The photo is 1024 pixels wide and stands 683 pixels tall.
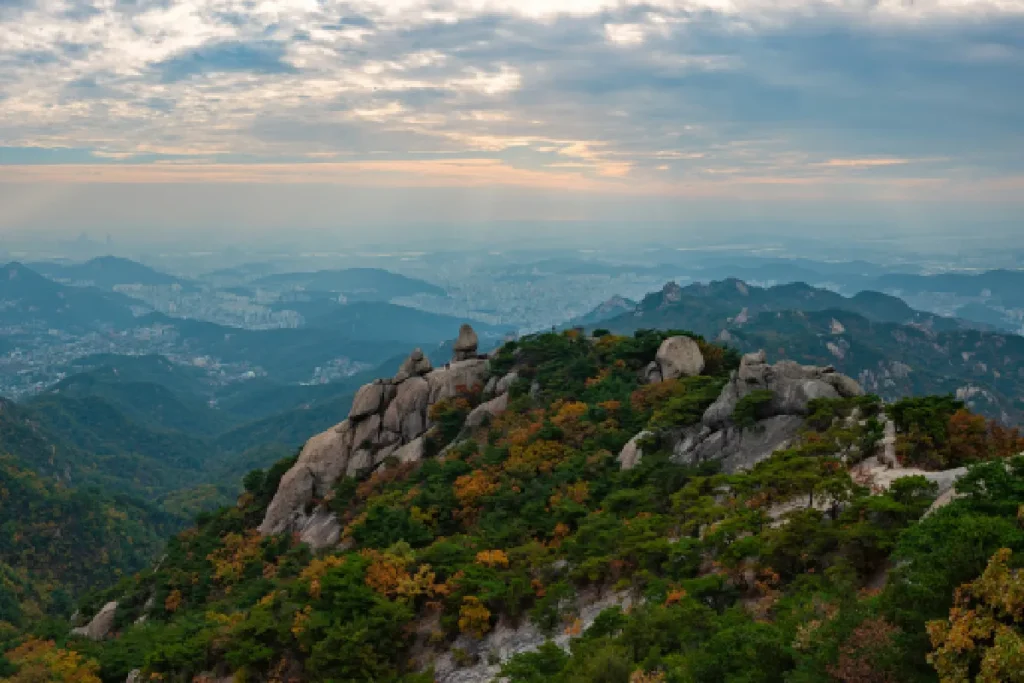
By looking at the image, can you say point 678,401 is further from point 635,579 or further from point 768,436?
point 635,579

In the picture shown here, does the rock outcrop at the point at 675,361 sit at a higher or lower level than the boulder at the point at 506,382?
higher

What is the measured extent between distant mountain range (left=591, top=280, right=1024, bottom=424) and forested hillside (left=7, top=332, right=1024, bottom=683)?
347 feet

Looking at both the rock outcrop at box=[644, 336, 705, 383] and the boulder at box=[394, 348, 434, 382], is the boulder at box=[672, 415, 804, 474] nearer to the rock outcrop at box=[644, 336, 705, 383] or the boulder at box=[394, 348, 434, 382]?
the rock outcrop at box=[644, 336, 705, 383]

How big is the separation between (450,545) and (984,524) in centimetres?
1161

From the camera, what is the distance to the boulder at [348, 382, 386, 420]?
99.3ft

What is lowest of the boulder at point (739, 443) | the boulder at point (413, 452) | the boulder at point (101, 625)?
the boulder at point (101, 625)

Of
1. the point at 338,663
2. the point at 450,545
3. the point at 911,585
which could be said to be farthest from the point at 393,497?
the point at 911,585

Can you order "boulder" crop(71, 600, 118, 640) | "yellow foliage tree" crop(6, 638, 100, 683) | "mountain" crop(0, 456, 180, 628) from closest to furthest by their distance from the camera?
1. "yellow foliage tree" crop(6, 638, 100, 683)
2. "boulder" crop(71, 600, 118, 640)
3. "mountain" crop(0, 456, 180, 628)

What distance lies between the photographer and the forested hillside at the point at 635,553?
319 inches

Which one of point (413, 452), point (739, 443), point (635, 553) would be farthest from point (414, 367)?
point (635, 553)

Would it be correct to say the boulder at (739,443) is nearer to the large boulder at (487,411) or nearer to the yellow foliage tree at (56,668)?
the large boulder at (487,411)

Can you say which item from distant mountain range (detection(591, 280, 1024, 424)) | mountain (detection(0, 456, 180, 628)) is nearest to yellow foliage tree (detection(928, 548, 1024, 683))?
mountain (detection(0, 456, 180, 628))

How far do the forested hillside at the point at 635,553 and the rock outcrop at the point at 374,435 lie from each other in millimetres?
197

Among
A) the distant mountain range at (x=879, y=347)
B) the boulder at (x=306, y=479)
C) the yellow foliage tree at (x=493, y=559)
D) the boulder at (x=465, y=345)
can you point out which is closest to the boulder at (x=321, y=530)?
the boulder at (x=306, y=479)
